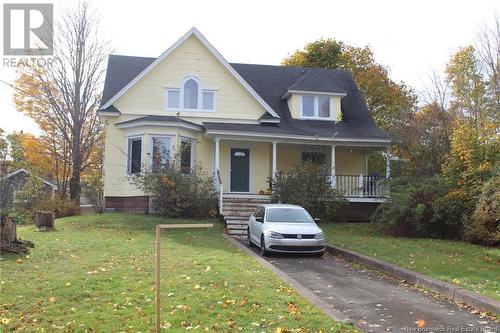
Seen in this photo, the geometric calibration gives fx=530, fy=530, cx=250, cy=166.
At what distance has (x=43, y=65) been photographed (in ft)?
109

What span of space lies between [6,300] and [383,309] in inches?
220

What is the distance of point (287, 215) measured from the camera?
15422 mm

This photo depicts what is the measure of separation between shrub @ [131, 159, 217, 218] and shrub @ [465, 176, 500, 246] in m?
9.56

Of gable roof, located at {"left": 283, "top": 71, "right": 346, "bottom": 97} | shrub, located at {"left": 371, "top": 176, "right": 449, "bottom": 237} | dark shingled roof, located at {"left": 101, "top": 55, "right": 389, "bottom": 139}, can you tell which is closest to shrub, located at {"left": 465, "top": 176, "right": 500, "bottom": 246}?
shrub, located at {"left": 371, "top": 176, "right": 449, "bottom": 237}

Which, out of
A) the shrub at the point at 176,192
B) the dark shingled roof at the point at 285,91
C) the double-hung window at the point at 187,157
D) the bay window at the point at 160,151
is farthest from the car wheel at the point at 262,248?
the dark shingled roof at the point at 285,91

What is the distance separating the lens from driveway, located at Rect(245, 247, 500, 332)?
280 inches

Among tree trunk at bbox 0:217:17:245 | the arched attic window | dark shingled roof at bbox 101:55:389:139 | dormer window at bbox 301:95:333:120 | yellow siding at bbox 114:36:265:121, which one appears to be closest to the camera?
tree trunk at bbox 0:217:17:245

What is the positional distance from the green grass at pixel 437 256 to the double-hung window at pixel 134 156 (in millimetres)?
9009

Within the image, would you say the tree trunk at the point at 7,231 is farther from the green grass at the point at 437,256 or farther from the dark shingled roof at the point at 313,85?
the dark shingled roof at the point at 313,85

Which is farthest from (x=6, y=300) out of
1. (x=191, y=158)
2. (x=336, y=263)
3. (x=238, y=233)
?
(x=191, y=158)

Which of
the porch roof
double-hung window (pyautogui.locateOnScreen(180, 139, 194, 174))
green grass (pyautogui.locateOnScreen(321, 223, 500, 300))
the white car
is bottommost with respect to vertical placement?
green grass (pyautogui.locateOnScreen(321, 223, 500, 300))

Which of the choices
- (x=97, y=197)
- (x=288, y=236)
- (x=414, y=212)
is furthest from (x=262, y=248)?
(x=97, y=197)

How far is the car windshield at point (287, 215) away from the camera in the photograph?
15148 millimetres

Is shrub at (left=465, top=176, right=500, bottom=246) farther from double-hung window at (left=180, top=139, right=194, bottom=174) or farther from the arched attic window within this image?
the arched attic window
